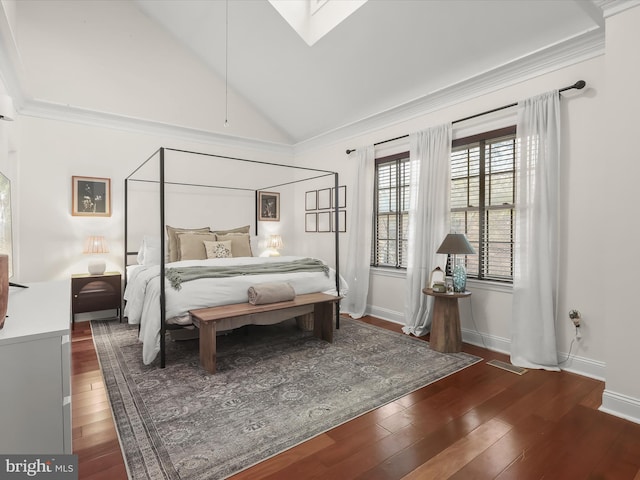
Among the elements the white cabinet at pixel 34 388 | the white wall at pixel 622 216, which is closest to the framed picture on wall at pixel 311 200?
the white wall at pixel 622 216

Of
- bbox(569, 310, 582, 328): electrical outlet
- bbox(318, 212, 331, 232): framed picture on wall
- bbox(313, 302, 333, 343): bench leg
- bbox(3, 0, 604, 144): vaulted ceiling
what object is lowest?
bbox(313, 302, 333, 343): bench leg

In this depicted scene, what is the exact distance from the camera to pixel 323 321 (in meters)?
3.54

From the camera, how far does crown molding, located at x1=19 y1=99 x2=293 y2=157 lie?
13.3ft

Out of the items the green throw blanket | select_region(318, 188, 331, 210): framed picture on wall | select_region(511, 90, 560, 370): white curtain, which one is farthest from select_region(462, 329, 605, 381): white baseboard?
select_region(318, 188, 331, 210): framed picture on wall

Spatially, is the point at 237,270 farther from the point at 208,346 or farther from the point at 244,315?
the point at 208,346

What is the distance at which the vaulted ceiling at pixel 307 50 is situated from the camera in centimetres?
289

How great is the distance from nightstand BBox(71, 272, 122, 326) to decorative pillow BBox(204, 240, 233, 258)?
1.08 m

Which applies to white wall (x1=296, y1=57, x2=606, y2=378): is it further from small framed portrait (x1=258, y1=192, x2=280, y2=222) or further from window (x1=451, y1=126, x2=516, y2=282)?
small framed portrait (x1=258, y1=192, x2=280, y2=222)

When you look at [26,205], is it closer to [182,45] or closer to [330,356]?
[182,45]

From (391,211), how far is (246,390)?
2.83m

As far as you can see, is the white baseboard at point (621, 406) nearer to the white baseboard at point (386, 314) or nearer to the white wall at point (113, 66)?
the white baseboard at point (386, 314)

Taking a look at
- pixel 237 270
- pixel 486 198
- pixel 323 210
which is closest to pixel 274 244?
pixel 323 210

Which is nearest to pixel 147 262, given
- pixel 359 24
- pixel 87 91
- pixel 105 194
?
pixel 105 194

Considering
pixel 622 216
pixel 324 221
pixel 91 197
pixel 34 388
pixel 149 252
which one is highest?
pixel 91 197
